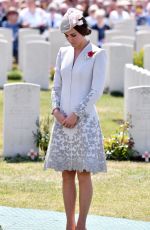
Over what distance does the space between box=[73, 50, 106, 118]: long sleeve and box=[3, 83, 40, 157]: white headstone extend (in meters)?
3.85

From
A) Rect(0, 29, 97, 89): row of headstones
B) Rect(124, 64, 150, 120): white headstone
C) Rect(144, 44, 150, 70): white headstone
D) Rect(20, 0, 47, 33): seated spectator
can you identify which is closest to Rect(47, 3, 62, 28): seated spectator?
Rect(20, 0, 47, 33): seated spectator

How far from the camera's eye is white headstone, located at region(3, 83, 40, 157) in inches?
459

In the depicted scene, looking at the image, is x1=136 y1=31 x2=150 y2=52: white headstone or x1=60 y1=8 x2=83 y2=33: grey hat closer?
x1=60 y1=8 x2=83 y2=33: grey hat

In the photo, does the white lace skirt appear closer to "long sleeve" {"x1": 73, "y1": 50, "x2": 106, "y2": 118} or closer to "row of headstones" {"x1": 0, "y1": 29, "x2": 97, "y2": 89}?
"long sleeve" {"x1": 73, "y1": 50, "x2": 106, "y2": 118}

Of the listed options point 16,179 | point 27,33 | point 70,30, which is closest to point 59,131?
point 70,30

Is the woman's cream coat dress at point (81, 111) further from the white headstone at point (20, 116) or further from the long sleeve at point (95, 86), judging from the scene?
the white headstone at point (20, 116)

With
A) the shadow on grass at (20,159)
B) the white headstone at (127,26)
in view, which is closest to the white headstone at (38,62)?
the white headstone at (127,26)

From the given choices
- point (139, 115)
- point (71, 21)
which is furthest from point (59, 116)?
point (139, 115)

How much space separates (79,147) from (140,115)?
13.4 feet

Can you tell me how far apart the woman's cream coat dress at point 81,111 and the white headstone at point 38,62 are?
10.8 metres

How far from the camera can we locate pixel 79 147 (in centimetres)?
789

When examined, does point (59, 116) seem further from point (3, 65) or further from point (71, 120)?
point (3, 65)

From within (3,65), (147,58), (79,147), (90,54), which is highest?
(90,54)

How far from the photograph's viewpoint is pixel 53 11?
81.6ft
